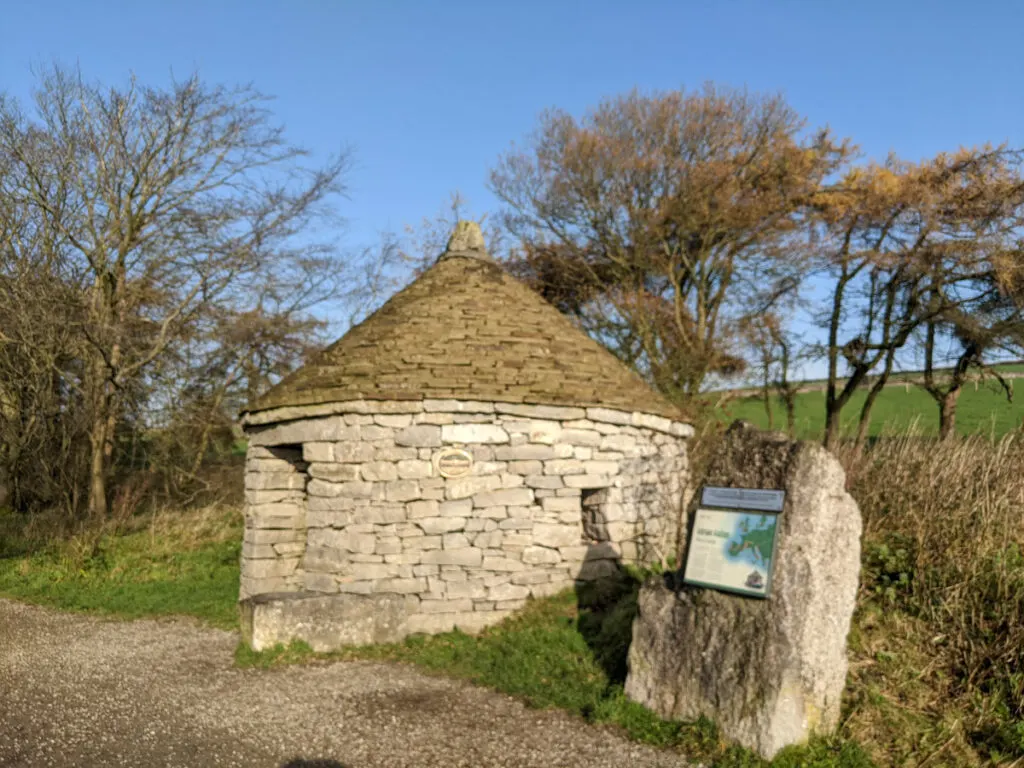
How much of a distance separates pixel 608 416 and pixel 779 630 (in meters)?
3.72

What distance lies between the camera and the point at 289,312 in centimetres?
1703

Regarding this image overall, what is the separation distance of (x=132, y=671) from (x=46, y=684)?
0.61m

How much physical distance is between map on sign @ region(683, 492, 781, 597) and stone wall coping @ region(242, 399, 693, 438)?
277 centimetres

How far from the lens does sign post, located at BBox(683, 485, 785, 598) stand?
4426mm

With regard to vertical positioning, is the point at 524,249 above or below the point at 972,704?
above

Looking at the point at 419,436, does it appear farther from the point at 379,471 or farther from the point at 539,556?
the point at 539,556

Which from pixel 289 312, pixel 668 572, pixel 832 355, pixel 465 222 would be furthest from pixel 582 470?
pixel 832 355

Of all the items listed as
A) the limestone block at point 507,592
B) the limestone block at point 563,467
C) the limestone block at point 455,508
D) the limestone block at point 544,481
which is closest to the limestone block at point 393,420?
the limestone block at point 455,508

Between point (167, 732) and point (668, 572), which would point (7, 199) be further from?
point (668, 572)

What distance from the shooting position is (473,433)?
7.27 m

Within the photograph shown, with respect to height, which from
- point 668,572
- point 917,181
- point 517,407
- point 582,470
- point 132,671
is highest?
point 917,181

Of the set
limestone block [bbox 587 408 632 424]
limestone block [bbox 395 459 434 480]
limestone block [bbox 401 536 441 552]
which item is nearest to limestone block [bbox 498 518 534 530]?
limestone block [bbox 401 536 441 552]

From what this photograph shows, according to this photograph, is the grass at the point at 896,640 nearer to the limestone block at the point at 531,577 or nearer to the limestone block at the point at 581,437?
the limestone block at the point at 531,577

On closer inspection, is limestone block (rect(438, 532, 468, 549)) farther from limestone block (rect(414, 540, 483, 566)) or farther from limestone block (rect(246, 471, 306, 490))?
limestone block (rect(246, 471, 306, 490))
